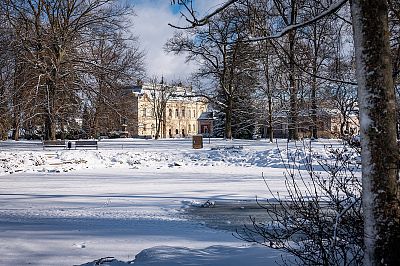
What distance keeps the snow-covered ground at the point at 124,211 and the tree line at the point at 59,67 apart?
310 inches

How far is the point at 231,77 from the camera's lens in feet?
132

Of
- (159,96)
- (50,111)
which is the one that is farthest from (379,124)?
(159,96)

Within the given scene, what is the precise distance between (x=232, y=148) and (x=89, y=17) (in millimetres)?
14849

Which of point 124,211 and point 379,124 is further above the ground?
point 379,124

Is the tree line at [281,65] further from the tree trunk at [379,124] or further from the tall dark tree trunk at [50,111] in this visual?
the tall dark tree trunk at [50,111]

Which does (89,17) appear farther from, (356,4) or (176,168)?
(356,4)

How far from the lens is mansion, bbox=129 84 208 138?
3063 inches

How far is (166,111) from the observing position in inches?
3684

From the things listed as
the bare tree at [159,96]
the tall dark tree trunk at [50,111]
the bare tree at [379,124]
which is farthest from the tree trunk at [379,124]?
the bare tree at [159,96]

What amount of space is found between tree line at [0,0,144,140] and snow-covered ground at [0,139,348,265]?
786 centimetres

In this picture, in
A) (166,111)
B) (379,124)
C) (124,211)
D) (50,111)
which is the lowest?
(124,211)

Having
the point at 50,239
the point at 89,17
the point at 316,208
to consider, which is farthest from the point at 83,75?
the point at 316,208

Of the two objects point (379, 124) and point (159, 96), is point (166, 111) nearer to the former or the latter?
point (159, 96)

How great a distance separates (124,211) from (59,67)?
23.0 metres
